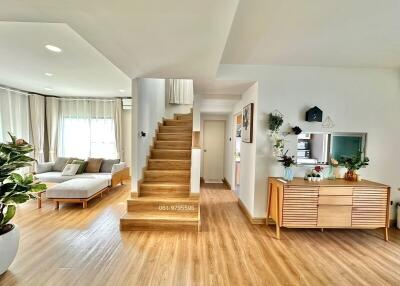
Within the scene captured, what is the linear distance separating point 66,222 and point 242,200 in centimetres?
Answer: 309

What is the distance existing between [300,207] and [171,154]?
2.63 m

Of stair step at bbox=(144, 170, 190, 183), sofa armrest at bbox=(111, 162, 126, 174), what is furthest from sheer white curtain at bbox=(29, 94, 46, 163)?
stair step at bbox=(144, 170, 190, 183)

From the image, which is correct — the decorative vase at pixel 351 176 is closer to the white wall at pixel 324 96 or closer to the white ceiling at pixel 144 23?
the white wall at pixel 324 96

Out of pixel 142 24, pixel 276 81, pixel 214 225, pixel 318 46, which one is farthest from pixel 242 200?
pixel 142 24

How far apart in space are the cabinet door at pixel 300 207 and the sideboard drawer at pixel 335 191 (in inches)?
3.7

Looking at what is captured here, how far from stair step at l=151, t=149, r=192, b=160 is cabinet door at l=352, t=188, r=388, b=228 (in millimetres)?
2898

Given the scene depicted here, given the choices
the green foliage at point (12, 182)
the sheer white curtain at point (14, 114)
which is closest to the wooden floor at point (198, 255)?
the green foliage at point (12, 182)

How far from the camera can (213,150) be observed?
21.0 ft

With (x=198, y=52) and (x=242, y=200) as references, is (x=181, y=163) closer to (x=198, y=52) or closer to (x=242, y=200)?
(x=242, y=200)

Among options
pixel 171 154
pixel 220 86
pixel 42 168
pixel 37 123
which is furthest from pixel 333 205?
pixel 37 123

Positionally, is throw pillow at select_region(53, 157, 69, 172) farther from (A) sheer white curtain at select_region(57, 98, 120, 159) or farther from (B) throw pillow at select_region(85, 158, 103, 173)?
(A) sheer white curtain at select_region(57, 98, 120, 159)

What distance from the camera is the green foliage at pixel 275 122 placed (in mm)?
3096

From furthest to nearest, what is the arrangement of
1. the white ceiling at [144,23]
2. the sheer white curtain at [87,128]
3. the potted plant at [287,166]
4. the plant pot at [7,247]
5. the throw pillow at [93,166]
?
1. the sheer white curtain at [87,128]
2. the throw pillow at [93,166]
3. the potted plant at [287,166]
4. the plant pot at [7,247]
5. the white ceiling at [144,23]

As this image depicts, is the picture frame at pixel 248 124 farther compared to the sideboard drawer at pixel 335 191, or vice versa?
the picture frame at pixel 248 124
